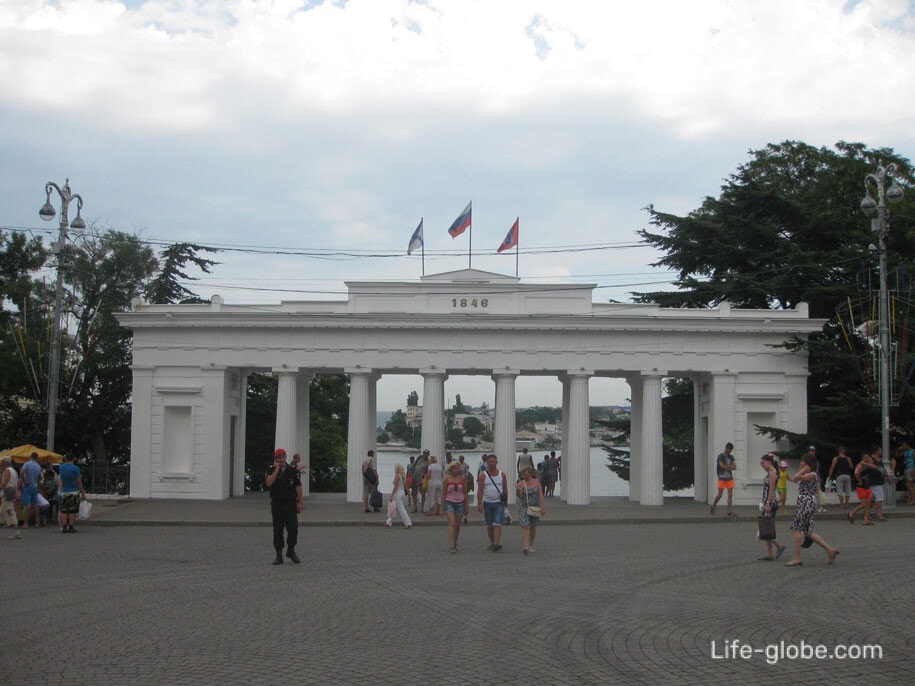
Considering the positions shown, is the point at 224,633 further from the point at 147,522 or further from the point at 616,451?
the point at 616,451

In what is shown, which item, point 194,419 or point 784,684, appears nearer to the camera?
point 784,684

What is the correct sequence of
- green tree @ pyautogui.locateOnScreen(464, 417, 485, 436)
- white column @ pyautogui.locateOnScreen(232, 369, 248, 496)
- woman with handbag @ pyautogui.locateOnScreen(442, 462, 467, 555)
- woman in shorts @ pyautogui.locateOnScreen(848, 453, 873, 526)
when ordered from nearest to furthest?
1. woman with handbag @ pyautogui.locateOnScreen(442, 462, 467, 555)
2. woman in shorts @ pyautogui.locateOnScreen(848, 453, 873, 526)
3. white column @ pyautogui.locateOnScreen(232, 369, 248, 496)
4. green tree @ pyautogui.locateOnScreen(464, 417, 485, 436)

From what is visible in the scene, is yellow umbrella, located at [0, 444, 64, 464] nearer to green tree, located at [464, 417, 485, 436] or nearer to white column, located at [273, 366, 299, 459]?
white column, located at [273, 366, 299, 459]

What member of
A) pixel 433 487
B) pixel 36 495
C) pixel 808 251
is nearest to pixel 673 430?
pixel 808 251

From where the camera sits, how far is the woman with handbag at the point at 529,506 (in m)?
17.8

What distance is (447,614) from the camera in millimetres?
11414

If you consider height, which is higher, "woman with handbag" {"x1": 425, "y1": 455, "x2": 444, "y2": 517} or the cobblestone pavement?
"woman with handbag" {"x1": 425, "y1": 455, "x2": 444, "y2": 517}

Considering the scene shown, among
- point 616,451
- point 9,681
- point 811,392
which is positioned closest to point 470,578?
point 9,681

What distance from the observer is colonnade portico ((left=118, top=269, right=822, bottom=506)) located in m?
32.1

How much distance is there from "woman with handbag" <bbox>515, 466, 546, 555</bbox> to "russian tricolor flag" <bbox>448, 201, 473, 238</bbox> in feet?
55.5

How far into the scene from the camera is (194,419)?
32.3 metres

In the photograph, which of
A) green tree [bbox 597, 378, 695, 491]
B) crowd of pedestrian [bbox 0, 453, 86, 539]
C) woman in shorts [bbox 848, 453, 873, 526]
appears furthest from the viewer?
green tree [bbox 597, 378, 695, 491]

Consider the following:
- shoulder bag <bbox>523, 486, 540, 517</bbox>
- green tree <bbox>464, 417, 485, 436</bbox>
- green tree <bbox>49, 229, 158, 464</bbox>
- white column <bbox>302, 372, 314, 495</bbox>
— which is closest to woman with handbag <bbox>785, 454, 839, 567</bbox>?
shoulder bag <bbox>523, 486, 540, 517</bbox>

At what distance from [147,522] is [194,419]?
25.9 feet
